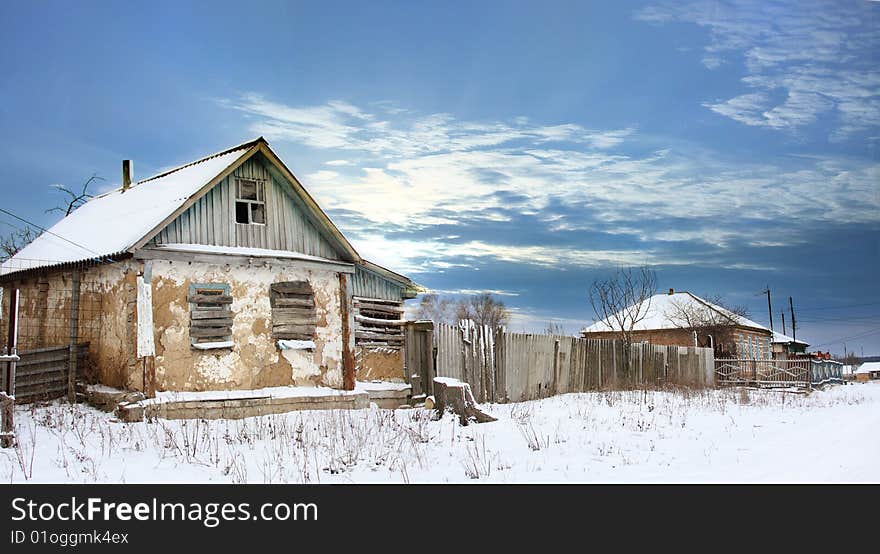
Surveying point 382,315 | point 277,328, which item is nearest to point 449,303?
point 382,315

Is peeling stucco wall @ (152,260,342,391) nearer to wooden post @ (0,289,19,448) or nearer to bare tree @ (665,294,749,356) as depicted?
wooden post @ (0,289,19,448)

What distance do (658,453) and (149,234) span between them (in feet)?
34.6

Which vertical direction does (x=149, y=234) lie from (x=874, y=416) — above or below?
Result: above

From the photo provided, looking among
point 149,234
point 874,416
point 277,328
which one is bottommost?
point 874,416

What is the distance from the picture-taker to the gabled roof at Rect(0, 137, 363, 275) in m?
15.1

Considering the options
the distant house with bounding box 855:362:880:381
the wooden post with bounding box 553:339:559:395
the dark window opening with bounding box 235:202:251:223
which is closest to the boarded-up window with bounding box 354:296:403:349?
the dark window opening with bounding box 235:202:251:223

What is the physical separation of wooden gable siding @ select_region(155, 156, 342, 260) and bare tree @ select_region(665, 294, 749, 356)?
27951 millimetres

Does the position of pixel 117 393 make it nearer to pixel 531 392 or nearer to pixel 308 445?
pixel 308 445

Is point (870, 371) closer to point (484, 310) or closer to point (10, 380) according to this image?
point (484, 310)

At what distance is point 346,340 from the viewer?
680 inches

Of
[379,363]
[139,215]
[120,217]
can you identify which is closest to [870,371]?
[379,363]

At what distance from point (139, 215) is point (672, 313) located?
34.0 metres

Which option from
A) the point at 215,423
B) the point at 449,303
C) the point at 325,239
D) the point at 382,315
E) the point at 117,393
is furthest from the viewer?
the point at 449,303
